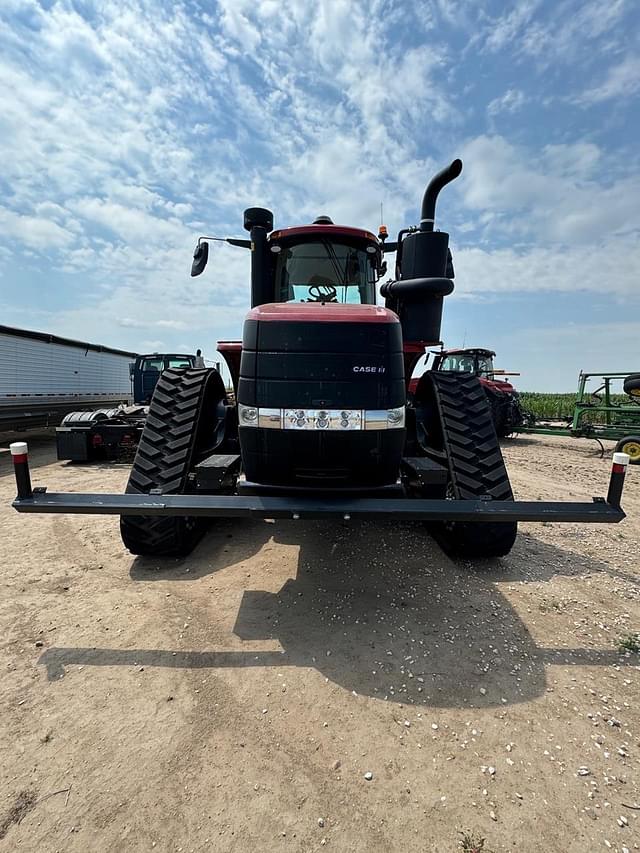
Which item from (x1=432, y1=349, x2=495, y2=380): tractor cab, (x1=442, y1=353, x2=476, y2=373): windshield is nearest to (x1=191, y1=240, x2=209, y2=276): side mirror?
(x1=432, y1=349, x2=495, y2=380): tractor cab

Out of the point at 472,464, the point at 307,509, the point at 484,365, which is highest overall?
the point at 484,365

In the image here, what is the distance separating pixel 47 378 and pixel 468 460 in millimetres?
11231

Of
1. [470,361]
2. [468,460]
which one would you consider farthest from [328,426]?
[470,361]

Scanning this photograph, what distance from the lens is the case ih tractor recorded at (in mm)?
2648

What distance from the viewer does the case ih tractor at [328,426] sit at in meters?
2.65

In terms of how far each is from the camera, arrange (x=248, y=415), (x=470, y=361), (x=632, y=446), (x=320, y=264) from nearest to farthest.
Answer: (x=248, y=415)
(x=320, y=264)
(x=632, y=446)
(x=470, y=361)

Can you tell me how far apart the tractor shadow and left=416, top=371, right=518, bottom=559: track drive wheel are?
0.74 feet

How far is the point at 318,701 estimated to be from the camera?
219 centimetres

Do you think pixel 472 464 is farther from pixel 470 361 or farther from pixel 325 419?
pixel 470 361

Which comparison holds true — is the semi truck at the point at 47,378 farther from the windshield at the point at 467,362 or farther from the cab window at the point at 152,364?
the windshield at the point at 467,362

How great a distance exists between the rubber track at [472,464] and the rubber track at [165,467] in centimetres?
216

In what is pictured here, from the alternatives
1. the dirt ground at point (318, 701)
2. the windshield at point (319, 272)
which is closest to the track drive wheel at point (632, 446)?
the dirt ground at point (318, 701)

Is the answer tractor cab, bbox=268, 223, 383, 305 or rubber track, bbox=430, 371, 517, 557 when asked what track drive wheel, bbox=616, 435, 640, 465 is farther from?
tractor cab, bbox=268, 223, 383, 305

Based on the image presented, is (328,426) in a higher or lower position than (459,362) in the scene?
lower
